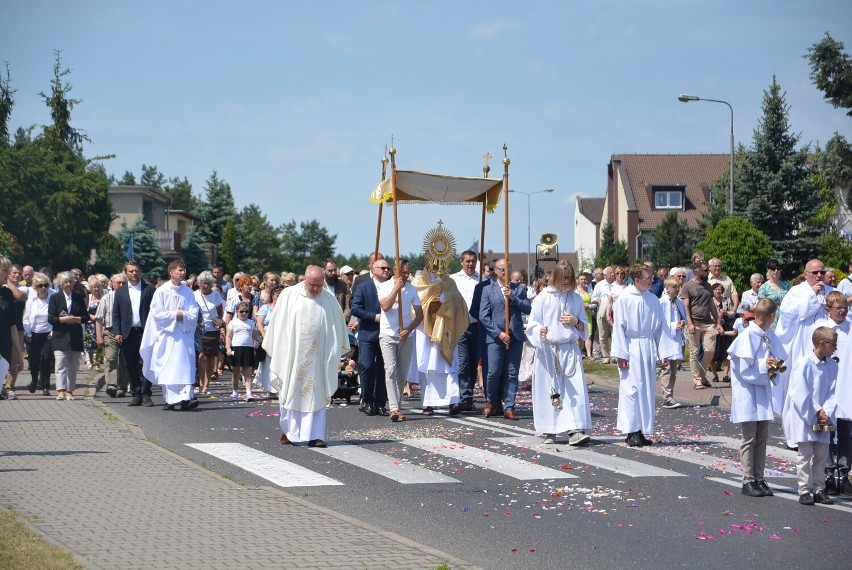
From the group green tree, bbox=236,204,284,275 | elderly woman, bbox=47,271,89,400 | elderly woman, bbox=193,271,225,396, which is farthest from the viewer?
green tree, bbox=236,204,284,275

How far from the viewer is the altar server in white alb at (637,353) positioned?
13555 millimetres

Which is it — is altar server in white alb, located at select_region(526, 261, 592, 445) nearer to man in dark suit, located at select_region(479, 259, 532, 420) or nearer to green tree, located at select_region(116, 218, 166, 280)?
man in dark suit, located at select_region(479, 259, 532, 420)

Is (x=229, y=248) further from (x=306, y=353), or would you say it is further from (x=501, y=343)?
(x=306, y=353)

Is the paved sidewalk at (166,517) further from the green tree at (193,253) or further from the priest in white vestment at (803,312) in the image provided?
the green tree at (193,253)

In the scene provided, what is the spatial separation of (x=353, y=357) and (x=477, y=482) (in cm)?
947

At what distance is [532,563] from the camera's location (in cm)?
783

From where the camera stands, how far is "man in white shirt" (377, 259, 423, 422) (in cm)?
1638

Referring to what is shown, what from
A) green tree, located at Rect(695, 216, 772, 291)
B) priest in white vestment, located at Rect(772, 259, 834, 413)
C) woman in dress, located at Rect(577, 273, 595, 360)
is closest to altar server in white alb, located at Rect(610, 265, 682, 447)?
priest in white vestment, located at Rect(772, 259, 834, 413)

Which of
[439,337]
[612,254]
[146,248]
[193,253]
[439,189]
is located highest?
[193,253]

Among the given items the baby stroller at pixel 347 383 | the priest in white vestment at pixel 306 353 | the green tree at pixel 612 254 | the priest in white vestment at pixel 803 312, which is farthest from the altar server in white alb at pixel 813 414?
the green tree at pixel 612 254

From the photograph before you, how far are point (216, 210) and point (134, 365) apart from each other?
79.8 meters

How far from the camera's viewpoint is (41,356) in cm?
1975

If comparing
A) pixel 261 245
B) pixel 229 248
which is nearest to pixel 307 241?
pixel 261 245

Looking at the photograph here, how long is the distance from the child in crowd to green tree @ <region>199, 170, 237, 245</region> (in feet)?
261
